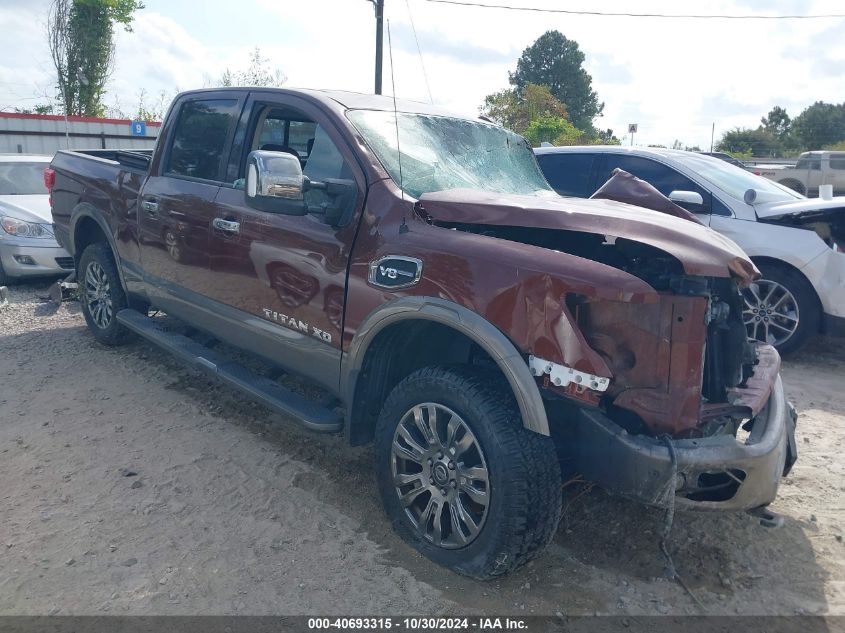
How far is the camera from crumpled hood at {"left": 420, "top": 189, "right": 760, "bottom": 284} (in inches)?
106

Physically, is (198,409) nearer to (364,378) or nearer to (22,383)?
(22,383)

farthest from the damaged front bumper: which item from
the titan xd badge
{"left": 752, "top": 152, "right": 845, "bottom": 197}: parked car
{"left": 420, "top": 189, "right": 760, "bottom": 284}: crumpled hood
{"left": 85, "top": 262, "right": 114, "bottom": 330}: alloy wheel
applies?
{"left": 752, "top": 152, "right": 845, "bottom": 197}: parked car

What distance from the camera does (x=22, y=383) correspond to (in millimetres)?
5184

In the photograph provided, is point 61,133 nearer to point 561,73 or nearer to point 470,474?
point 470,474

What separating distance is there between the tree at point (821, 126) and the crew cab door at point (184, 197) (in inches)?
2041

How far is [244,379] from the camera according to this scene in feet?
13.2

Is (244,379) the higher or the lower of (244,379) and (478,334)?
the lower

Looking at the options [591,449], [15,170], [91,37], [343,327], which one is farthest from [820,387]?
[91,37]

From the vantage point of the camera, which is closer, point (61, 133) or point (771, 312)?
point (771, 312)

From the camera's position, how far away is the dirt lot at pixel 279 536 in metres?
2.89

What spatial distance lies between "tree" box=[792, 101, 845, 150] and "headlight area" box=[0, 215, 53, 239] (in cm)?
5088

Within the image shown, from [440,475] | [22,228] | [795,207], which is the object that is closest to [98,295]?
[22,228]

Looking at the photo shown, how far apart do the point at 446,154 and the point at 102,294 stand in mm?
3470

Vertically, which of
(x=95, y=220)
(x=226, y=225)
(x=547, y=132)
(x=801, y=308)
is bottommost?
(x=801, y=308)
